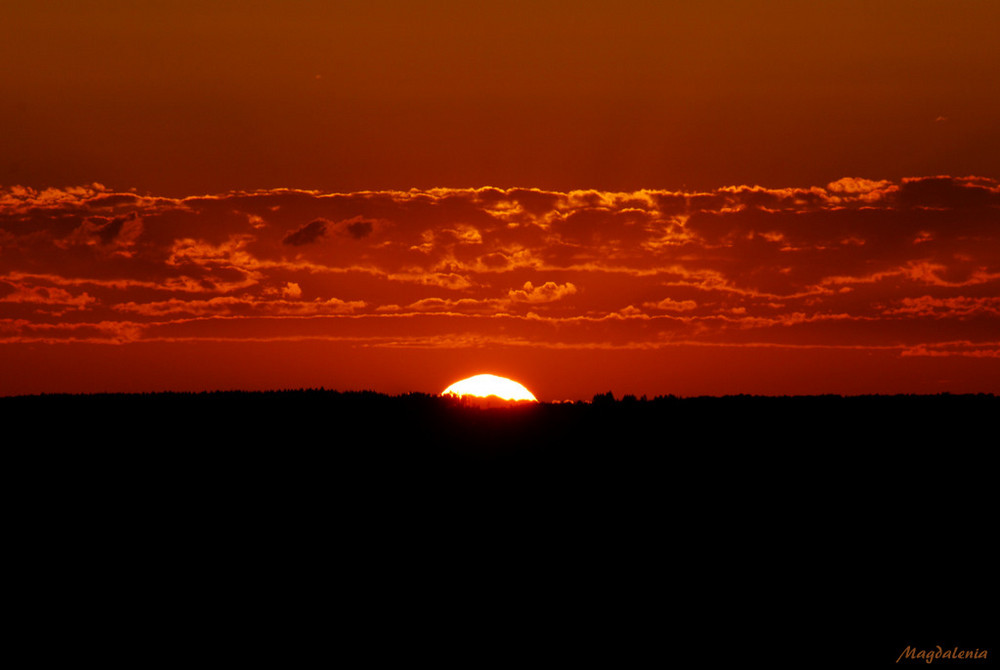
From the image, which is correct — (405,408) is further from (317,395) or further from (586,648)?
(586,648)

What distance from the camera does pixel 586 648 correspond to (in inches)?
758

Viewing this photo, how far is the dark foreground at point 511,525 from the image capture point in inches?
774

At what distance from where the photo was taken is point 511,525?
22672 mm

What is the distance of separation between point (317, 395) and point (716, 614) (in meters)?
12.4

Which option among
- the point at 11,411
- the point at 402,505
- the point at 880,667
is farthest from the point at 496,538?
the point at 11,411

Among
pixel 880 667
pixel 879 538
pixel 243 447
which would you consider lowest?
pixel 880 667

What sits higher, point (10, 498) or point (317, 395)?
point (317, 395)

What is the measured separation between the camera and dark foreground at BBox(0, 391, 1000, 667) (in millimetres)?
19656

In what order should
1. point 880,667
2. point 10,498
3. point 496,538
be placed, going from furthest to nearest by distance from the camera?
point 10,498 → point 496,538 → point 880,667

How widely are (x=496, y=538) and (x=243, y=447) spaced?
724 centimetres

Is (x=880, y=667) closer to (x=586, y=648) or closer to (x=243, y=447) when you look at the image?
(x=586, y=648)

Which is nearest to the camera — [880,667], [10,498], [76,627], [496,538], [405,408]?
[880,667]

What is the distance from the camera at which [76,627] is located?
65.7 ft

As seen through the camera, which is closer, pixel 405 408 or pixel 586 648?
pixel 586 648
